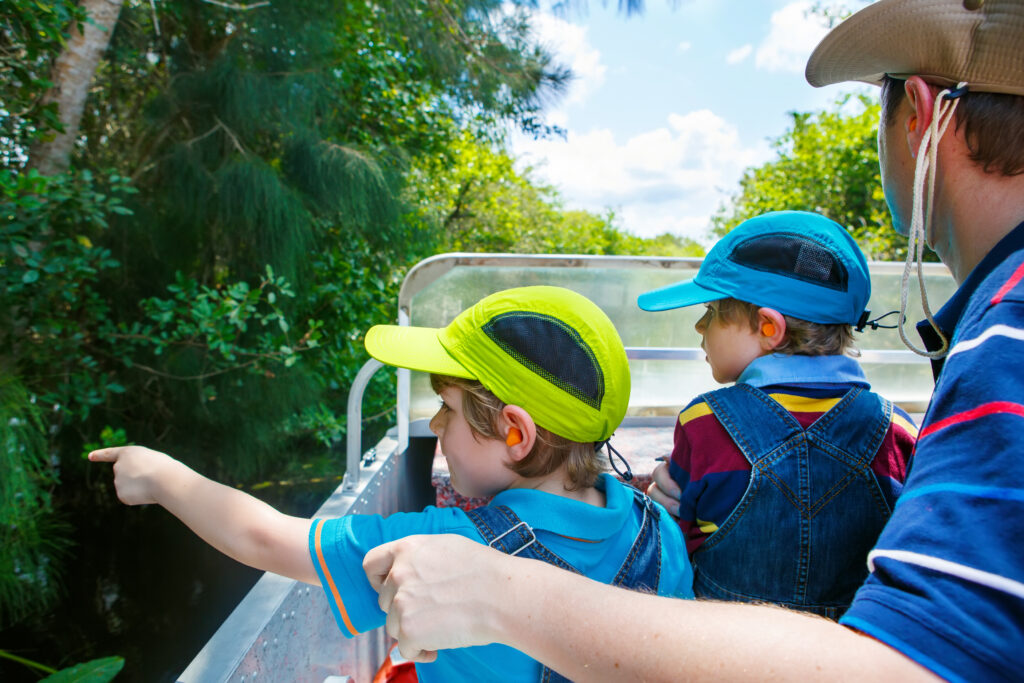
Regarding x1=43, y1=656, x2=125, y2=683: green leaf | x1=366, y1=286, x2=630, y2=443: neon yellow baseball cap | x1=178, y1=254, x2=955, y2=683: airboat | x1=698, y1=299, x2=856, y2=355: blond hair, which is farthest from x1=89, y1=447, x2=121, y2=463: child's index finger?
x1=698, y1=299, x2=856, y2=355: blond hair

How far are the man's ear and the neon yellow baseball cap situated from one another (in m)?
0.56

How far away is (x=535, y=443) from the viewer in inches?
44.1

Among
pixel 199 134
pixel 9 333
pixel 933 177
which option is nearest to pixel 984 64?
pixel 933 177

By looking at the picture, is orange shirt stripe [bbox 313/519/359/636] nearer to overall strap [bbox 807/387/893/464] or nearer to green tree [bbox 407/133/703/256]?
overall strap [bbox 807/387/893/464]

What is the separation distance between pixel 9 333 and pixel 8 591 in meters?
1.18

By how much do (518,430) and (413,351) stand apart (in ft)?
0.83

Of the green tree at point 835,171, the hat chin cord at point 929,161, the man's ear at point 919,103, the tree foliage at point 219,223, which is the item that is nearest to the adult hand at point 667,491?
the hat chin cord at point 929,161

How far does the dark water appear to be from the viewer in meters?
3.28

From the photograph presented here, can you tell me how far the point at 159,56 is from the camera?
3.97 metres

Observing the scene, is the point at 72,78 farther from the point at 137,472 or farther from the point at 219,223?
the point at 137,472

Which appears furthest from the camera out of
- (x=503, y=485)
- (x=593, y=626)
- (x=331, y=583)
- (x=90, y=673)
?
(x=90, y=673)

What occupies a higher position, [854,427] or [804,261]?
[804,261]

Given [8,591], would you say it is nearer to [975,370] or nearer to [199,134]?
[199,134]

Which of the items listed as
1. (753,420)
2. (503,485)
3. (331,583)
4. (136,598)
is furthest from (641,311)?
(136,598)
